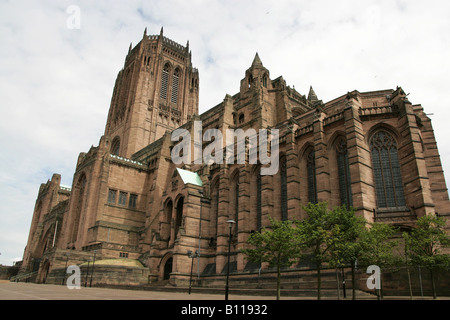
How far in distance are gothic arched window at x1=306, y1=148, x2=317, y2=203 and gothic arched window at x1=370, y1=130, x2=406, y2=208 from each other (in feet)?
16.7

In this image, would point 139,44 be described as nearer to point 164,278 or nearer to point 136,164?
point 136,164

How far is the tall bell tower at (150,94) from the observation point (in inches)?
2712

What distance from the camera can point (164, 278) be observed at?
36.0 metres

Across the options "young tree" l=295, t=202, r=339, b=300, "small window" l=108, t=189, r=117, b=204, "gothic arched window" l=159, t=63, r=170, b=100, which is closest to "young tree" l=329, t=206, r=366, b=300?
"young tree" l=295, t=202, r=339, b=300

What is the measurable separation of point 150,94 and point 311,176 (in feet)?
170

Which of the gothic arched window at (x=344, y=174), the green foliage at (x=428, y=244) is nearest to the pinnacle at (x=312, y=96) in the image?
the gothic arched window at (x=344, y=174)

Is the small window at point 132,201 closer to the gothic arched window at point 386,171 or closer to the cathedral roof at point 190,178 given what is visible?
the cathedral roof at point 190,178

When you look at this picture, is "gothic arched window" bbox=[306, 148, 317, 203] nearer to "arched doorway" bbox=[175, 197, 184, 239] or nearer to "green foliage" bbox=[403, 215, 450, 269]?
"green foliage" bbox=[403, 215, 450, 269]

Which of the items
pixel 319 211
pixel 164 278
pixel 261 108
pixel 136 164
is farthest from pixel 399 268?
pixel 136 164

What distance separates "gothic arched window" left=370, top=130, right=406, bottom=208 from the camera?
24469 millimetres

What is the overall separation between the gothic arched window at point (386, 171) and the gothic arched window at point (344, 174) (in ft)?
6.41

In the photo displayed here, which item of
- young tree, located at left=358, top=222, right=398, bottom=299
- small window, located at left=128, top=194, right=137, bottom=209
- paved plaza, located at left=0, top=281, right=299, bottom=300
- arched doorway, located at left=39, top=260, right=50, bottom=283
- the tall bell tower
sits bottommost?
paved plaza, located at left=0, top=281, right=299, bottom=300

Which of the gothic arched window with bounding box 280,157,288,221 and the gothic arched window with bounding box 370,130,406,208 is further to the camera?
the gothic arched window with bounding box 280,157,288,221

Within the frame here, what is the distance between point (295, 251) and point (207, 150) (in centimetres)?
3089
